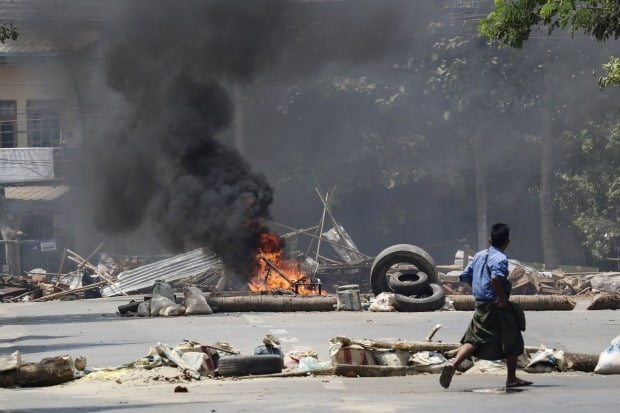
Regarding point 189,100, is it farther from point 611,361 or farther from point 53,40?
point 611,361

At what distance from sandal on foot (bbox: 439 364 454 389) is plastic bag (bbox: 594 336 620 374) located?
1952 millimetres

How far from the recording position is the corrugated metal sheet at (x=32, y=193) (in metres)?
41.9

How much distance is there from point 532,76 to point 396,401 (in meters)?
29.7

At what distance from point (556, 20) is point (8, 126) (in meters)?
31.9

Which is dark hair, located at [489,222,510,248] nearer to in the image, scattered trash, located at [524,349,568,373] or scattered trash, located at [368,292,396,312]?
scattered trash, located at [524,349,568,373]

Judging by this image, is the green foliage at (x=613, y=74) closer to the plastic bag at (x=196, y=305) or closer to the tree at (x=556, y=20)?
the tree at (x=556, y=20)

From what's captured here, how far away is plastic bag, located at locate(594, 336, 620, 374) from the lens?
10.7 m

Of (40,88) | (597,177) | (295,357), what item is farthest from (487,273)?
(40,88)

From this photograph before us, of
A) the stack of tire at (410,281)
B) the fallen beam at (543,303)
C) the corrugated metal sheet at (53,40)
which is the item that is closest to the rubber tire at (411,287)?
the stack of tire at (410,281)

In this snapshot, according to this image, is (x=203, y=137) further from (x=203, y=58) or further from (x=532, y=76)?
(x=532, y=76)

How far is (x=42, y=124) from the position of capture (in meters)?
41.8

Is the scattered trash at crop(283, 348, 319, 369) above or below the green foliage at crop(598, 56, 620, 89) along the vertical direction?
below

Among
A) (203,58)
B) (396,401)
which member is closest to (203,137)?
(203,58)

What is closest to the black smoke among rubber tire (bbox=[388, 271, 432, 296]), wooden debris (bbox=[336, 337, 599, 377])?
rubber tire (bbox=[388, 271, 432, 296])
